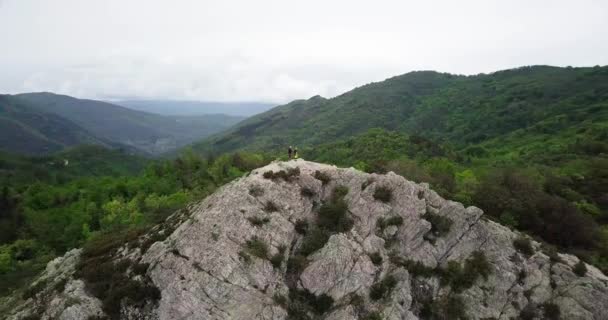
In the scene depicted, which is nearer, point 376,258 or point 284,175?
point 376,258

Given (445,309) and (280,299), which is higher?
(280,299)

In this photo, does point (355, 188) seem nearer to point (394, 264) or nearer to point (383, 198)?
point (383, 198)

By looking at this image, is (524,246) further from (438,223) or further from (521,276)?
(438,223)

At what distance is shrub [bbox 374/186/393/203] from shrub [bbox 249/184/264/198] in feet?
36.1

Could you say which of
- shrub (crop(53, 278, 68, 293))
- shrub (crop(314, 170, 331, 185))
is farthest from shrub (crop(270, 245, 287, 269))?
shrub (crop(53, 278, 68, 293))

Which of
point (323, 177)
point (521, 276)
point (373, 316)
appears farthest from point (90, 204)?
point (521, 276)

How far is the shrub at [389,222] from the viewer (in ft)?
110

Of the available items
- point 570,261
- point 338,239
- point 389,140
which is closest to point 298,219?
point 338,239

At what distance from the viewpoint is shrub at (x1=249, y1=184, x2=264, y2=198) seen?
34938 mm

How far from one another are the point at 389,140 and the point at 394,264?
98.9m

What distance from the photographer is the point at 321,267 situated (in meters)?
30.2

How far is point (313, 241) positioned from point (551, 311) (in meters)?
19.1

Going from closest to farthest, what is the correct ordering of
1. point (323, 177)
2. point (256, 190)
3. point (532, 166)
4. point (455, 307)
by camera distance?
point (455, 307), point (256, 190), point (323, 177), point (532, 166)

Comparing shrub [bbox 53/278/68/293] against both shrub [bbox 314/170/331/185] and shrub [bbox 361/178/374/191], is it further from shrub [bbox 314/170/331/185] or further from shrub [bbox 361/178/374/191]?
shrub [bbox 361/178/374/191]
